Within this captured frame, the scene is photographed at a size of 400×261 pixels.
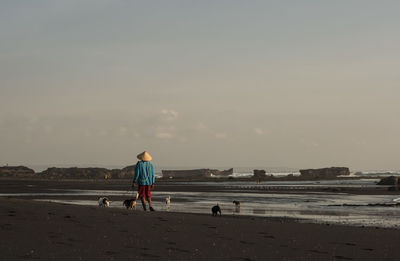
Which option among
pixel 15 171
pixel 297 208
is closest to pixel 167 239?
pixel 297 208

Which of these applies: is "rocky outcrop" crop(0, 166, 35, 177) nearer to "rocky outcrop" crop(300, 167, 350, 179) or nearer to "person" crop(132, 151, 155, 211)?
"rocky outcrop" crop(300, 167, 350, 179)

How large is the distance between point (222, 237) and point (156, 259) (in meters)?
3.05

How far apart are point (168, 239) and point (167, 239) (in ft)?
0.07

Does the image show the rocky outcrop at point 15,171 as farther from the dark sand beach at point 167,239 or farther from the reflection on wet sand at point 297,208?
the dark sand beach at point 167,239

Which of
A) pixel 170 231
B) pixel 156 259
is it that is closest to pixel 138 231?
pixel 170 231

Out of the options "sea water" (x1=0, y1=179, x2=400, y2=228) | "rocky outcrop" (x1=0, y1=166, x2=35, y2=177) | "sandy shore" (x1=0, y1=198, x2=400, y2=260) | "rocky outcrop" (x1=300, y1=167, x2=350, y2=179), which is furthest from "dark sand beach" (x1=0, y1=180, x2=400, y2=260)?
"rocky outcrop" (x1=300, y1=167, x2=350, y2=179)

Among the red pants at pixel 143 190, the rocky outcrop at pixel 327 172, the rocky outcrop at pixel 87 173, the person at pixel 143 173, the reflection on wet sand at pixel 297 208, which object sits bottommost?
the reflection on wet sand at pixel 297 208

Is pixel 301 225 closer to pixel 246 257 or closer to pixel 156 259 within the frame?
pixel 246 257

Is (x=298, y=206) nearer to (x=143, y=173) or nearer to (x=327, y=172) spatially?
(x=143, y=173)

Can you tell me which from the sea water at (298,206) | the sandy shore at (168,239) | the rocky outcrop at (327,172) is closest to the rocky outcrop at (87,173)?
the rocky outcrop at (327,172)

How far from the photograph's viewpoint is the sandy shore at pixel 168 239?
971 centimetres

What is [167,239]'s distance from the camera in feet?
37.4

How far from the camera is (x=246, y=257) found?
9.77 m

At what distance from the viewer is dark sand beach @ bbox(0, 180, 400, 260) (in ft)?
31.8
